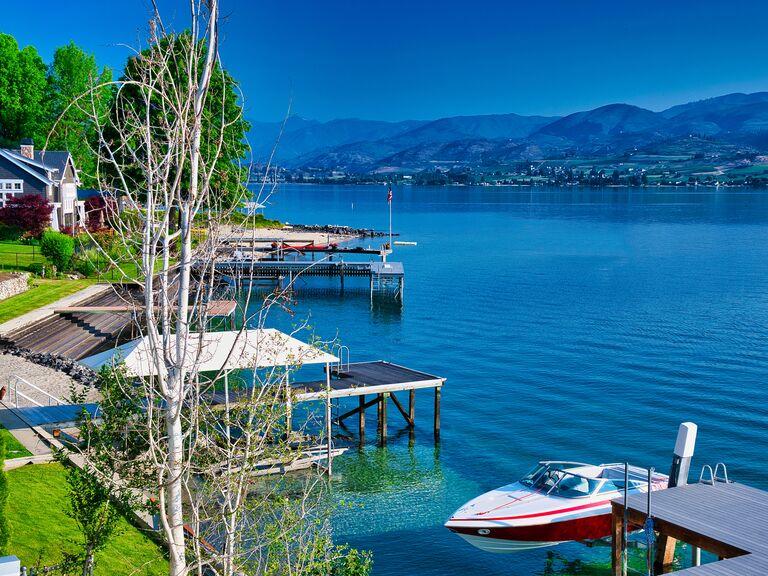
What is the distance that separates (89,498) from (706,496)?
13.1 meters

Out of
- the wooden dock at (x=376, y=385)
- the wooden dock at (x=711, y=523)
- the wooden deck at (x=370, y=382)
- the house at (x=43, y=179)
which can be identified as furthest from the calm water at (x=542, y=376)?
the house at (x=43, y=179)

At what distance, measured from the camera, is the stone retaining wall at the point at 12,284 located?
4516 cm

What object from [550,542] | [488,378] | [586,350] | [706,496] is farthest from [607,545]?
[586,350]

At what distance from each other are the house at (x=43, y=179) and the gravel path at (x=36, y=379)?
1288 inches

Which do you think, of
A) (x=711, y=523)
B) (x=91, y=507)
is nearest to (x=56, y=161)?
(x=91, y=507)

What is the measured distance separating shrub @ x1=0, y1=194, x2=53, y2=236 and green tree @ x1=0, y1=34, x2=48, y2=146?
32898mm

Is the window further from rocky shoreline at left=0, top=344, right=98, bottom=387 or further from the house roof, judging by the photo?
rocky shoreline at left=0, top=344, right=98, bottom=387

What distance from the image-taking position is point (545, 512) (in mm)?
22156

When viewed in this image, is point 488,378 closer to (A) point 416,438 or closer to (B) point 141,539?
(A) point 416,438

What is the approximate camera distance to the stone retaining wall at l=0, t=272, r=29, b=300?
45.2 m

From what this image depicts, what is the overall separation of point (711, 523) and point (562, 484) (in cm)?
669

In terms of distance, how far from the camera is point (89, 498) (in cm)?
1262

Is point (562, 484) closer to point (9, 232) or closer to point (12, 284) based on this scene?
point (12, 284)

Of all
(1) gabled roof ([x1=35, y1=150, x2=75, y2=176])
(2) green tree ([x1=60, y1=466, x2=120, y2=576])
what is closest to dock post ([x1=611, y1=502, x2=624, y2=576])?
(2) green tree ([x1=60, y1=466, x2=120, y2=576])
